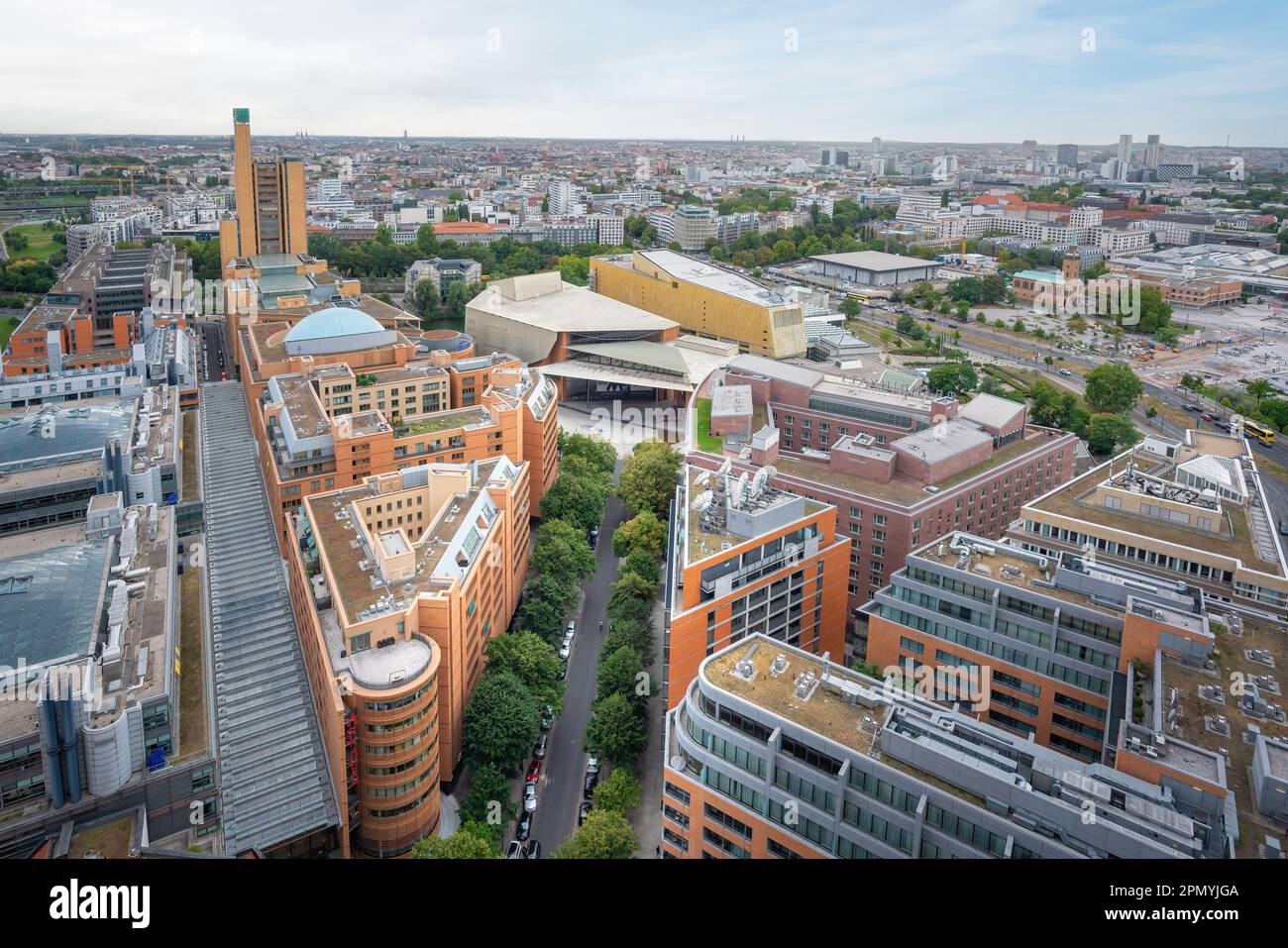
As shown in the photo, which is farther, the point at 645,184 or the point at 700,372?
the point at 645,184

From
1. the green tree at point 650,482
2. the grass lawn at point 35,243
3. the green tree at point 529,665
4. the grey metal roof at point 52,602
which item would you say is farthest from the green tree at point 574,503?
the grass lawn at point 35,243

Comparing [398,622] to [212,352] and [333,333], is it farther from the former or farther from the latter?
[212,352]

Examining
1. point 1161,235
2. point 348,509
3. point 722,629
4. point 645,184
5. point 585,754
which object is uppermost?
point 645,184

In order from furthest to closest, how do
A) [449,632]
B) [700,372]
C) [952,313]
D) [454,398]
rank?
1. [952,313]
2. [700,372]
3. [454,398]
4. [449,632]

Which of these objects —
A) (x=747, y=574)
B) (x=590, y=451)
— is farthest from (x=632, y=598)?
(x=590, y=451)

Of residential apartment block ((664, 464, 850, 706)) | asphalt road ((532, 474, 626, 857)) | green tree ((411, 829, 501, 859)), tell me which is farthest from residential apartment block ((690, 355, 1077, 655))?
green tree ((411, 829, 501, 859))

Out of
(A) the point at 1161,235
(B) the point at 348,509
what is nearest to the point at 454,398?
(B) the point at 348,509

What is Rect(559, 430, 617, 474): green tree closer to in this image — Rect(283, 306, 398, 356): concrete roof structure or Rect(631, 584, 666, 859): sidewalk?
Rect(283, 306, 398, 356): concrete roof structure

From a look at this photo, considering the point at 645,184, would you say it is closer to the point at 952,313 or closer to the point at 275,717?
the point at 952,313

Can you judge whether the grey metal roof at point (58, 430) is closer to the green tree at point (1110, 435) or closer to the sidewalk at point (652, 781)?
the sidewalk at point (652, 781)
